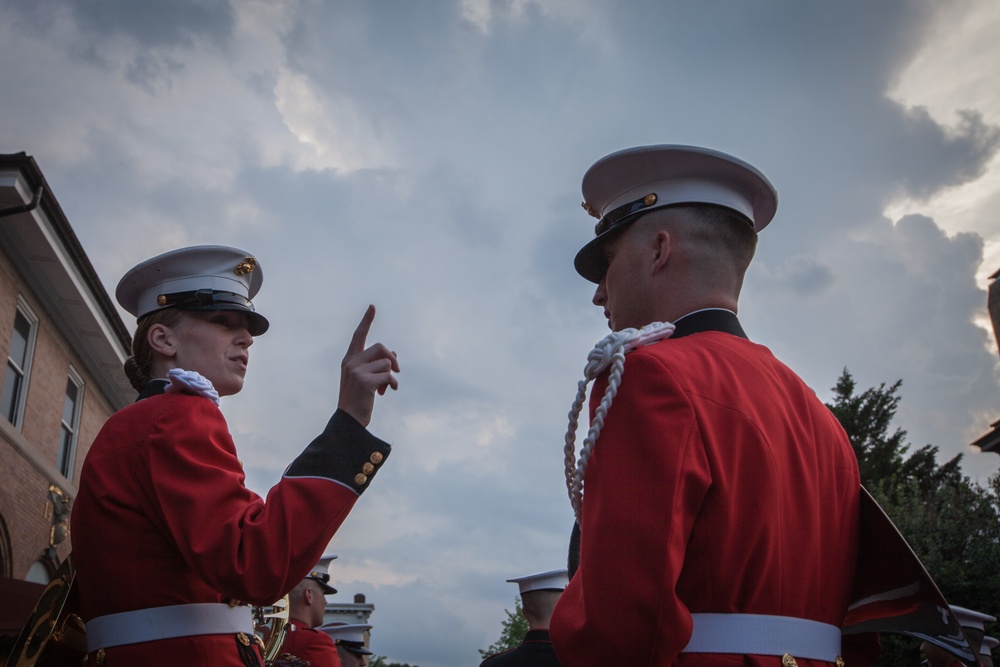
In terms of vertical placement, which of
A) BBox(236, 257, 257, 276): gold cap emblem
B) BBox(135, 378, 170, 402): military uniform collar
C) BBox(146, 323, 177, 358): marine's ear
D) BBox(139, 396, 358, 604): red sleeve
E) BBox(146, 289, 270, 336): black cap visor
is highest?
BBox(236, 257, 257, 276): gold cap emblem

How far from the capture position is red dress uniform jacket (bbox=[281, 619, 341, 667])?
7027 millimetres

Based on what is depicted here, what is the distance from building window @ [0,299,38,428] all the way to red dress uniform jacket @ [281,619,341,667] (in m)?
7.71

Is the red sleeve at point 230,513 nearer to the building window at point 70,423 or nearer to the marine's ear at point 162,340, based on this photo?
the marine's ear at point 162,340

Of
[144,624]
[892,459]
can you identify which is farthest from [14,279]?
[892,459]

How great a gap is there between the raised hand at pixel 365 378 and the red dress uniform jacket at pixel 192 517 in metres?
0.04

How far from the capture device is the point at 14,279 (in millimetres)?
13008

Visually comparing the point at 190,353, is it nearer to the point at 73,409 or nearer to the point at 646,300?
the point at 646,300

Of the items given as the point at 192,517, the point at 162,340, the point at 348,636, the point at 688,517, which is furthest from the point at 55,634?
the point at 348,636

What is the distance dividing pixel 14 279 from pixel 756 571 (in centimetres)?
1359

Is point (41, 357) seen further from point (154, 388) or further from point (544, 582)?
point (154, 388)

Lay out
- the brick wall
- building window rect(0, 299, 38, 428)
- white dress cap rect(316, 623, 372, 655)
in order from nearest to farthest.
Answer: white dress cap rect(316, 623, 372, 655) → the brick wall → building window rect(0, 299, 38, 428)

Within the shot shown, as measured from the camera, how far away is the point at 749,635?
1.76 m

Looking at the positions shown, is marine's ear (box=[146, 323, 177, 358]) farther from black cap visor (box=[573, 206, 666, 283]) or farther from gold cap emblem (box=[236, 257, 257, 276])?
black cap visor (box=[573, 206, 666, 283])

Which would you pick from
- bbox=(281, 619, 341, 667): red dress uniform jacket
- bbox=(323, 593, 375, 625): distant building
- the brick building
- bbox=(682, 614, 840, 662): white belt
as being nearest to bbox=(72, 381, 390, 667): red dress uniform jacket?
bbox=(682, 614, 840, 662): white belt
